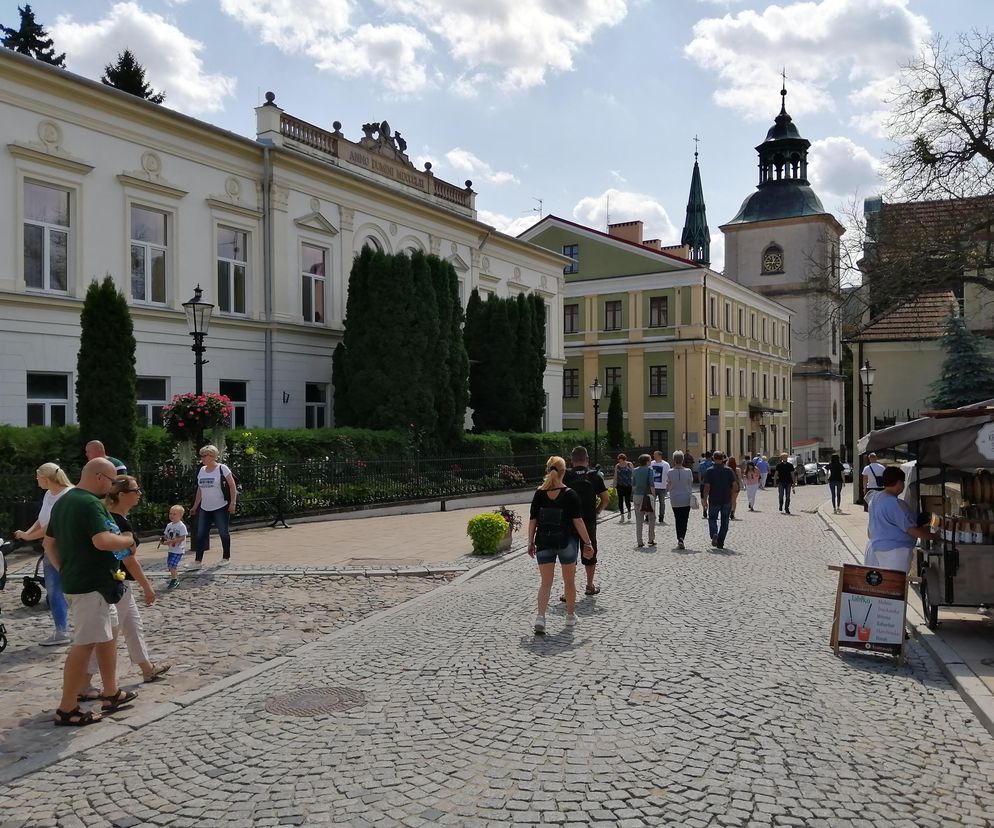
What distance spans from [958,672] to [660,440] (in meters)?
44.4

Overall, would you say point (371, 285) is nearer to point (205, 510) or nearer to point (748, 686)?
point (205, 510)

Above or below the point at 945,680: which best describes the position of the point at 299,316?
above

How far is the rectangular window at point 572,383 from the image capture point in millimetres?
54438

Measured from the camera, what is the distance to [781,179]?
6944 cm

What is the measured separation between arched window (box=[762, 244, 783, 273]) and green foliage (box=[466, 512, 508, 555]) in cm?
5931

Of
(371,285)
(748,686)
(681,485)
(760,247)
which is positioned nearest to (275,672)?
(748,686)

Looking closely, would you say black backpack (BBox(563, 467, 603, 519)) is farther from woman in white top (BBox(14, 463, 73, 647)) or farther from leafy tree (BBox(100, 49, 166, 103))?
leafy tree (BBox(100, 49, 166, 103))

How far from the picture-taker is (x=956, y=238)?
18359 mm

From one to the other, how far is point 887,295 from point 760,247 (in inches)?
2011

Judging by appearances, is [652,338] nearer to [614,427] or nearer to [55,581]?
[614,427]

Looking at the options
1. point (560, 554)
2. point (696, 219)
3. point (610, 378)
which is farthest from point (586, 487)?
point (696, 219)

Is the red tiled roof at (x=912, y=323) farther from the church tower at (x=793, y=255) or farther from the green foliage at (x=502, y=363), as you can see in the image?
the church tower at (x=793, y=255)

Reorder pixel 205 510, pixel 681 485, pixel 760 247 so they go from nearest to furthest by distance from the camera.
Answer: pixel 205 510 < pixel 681 485 < pixel 760 247

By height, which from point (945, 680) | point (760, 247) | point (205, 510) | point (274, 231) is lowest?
point (945, 680)
